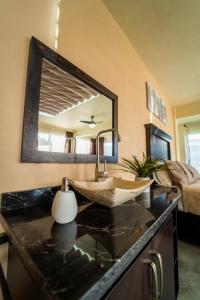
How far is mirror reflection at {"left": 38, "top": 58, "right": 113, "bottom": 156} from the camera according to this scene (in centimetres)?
85

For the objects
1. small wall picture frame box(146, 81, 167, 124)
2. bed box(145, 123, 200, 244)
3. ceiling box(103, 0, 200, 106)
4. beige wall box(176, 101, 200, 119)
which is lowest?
bed box(145, 123, 200, 244)

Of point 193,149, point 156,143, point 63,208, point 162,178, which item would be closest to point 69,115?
point 63,208

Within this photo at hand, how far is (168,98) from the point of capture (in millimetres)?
3338

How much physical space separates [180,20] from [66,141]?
176cm

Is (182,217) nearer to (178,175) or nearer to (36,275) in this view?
(178,175)

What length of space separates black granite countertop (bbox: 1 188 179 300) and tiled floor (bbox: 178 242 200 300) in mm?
896

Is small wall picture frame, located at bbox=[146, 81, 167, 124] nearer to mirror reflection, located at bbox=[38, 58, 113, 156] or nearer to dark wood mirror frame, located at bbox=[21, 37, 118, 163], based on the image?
mirror reflection, located at bbox=[38, 58, 113, 156]

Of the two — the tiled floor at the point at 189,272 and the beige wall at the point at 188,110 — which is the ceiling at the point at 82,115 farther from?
the beige wall at the point at 188,110

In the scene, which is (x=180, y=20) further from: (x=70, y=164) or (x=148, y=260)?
(x=148, y=260)

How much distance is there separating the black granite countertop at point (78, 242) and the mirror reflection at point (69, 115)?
0.32 m

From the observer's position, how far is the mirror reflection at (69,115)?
2.78 feet

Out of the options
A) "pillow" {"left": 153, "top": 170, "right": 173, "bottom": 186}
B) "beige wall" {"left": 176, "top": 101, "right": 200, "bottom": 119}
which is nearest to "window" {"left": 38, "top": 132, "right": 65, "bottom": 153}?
"pillow" {"left": 153, "top": 170, "right": 173, "bottom": 186}

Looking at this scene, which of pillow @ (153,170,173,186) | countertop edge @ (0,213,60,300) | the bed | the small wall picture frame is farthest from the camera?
the small wall picture frame

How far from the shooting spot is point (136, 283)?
1.54 feet
